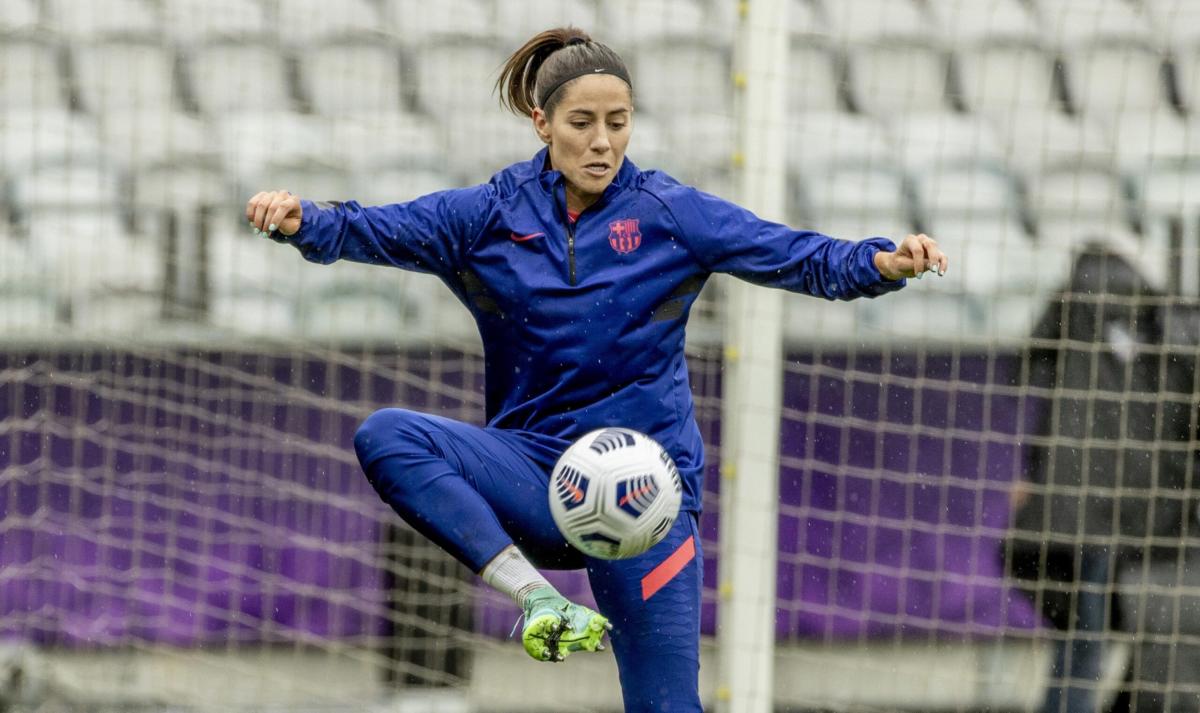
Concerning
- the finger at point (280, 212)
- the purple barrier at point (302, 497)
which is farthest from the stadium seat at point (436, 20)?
the finger at point (280, 212)

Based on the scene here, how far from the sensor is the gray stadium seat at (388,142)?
25.3 ft

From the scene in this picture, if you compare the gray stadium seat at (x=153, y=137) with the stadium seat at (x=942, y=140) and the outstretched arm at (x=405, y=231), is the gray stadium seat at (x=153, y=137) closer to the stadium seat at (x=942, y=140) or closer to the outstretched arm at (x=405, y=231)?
the stadium seat at (x=942, y=140)

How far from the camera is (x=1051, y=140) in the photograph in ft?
26.9

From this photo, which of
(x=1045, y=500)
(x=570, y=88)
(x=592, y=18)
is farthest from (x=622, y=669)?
(x=592, y=18)

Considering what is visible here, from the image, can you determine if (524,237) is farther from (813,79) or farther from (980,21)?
(980,21)

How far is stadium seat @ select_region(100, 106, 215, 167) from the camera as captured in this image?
7.67 meters

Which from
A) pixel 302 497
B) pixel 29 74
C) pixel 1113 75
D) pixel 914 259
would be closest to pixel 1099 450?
pixel 1113 75

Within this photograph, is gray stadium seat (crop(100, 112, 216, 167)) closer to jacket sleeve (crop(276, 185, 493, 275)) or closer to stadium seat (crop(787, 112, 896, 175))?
stadium seat (crop(787, 112, 896, 175))

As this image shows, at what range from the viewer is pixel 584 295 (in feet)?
13.2

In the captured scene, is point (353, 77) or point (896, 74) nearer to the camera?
point (353, 77)

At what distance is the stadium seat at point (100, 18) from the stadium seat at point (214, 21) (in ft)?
0.27

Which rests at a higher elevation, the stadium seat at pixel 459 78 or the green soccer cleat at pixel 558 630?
the stadium seat at pixel 459 78

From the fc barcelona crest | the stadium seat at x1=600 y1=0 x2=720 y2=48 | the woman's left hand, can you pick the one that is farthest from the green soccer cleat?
the stadium seat at x1=600 y1=0 x2=720 y2=48

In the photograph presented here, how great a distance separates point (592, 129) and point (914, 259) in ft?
2.77
